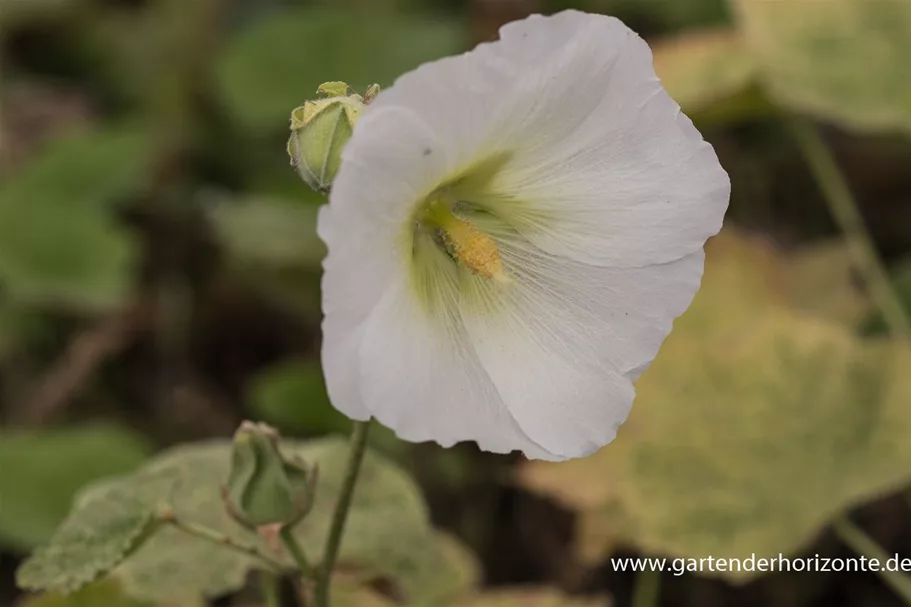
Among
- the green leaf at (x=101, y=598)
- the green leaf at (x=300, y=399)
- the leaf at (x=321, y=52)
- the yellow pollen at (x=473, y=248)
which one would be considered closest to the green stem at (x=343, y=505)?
the yellow pollen at (x=473, y=248)

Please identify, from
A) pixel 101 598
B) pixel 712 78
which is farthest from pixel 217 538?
pixel 712 78

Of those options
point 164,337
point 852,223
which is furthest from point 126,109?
point 852,223

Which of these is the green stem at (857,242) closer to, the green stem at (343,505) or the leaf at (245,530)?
the leaf at (245,530)

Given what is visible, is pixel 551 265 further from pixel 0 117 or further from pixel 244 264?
pixel 0 117

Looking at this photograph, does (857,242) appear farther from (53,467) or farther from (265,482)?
(53,467)

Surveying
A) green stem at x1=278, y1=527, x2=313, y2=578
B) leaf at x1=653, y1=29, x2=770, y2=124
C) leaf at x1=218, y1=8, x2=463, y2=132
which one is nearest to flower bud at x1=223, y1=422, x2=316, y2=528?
green stem at x1=278, y1=527, x2=313, y2=578

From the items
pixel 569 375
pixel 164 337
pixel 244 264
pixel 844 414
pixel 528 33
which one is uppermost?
pixel 528 33
